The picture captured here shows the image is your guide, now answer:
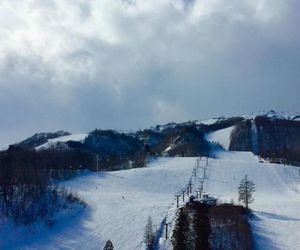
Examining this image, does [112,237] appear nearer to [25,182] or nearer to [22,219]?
[22,219]

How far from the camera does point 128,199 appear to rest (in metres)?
130

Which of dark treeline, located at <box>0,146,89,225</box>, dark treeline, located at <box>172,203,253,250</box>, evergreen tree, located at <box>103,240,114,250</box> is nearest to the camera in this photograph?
evergreen tree, located at <box>103,240,114,250</box>

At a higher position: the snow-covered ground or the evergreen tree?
the snow-covered ground

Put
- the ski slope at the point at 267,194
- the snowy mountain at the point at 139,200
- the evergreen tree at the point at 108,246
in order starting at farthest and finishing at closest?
the snowy mountain at the point at 139,200, the ski slope at the point at 267,194, the evergreen tree at the point at 108,246

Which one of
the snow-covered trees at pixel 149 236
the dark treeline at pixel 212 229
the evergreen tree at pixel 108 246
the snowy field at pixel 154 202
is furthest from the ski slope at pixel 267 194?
the evergreen tree at pixel 108 246

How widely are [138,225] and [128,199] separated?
2682 centimetres

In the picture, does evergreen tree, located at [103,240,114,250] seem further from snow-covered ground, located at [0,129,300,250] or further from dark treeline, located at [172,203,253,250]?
dark treeline, located at [172,203,253,250]

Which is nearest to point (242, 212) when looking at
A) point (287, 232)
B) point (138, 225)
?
point (287, 232)

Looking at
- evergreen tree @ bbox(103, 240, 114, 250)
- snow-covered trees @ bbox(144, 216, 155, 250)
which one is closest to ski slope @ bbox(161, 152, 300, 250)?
snow-covered trees @ bbox(144, 216, 155, 250)

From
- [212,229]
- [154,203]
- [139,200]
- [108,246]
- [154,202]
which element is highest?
[139,200]

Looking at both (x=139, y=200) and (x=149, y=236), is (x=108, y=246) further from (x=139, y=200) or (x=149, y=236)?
(x=139, y=200)

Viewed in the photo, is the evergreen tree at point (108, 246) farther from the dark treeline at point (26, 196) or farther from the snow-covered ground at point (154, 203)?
the dark treeline at point (26, 196)

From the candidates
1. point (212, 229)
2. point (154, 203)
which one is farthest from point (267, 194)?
point (212, 229)

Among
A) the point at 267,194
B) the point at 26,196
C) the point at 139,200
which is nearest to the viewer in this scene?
the point at 26,196
